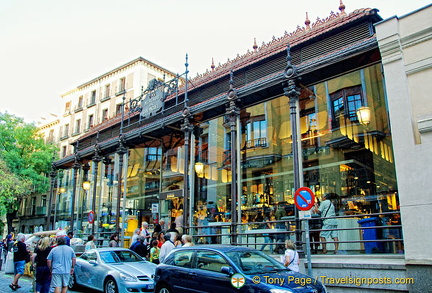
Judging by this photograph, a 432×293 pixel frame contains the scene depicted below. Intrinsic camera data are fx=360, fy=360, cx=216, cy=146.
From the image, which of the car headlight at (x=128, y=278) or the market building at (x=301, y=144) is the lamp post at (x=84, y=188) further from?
the car headlight at (x=128, y=278)

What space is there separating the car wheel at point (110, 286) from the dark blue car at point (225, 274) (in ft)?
6.46

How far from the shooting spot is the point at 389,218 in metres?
10.4

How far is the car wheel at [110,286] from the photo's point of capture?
1016cm

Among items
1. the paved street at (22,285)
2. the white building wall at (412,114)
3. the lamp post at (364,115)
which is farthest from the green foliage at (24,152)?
the white building wall at (412,114)

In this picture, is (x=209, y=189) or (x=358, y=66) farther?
(x=209, y=189)

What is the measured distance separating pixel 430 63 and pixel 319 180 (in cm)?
590

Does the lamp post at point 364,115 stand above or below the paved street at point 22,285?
above

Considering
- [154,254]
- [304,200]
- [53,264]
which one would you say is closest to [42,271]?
[53,264]

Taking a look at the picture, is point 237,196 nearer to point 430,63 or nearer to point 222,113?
point 222,113

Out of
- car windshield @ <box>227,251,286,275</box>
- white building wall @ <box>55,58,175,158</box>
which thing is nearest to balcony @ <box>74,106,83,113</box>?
white building wall @ <box>55,58,175,158</box>

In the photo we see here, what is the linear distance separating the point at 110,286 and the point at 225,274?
4737 mm

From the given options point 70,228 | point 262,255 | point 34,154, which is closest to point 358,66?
point 262,255

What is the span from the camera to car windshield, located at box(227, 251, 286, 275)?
24.0 feet

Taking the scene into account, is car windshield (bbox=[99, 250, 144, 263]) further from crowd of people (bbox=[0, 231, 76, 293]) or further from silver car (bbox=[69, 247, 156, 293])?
crowd of people (bbox=[0, 231, 76, 293])
